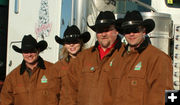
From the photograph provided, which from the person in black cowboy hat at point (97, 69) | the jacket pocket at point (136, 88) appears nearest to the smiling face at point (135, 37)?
the jacket pocket at point (136, 88)

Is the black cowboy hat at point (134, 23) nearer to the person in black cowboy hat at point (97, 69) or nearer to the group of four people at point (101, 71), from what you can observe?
the group of four people at point (101, 71)

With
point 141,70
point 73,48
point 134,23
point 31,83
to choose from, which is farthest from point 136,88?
point 31,83

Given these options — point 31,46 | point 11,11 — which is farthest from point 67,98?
point 11,11

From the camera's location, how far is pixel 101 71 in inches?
139

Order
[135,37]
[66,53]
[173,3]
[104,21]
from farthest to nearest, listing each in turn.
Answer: [173,3], [66,53], [104,21], [135,37]

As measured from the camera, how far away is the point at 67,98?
3797 millimetres

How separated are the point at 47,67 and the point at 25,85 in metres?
0.35

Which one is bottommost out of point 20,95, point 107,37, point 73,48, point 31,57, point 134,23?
point 20,95

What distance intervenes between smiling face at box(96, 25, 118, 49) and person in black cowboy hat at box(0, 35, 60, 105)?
0.98m

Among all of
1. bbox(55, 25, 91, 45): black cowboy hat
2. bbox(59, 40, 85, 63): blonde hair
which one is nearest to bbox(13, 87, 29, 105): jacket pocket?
bbox(59, 40, 85, 63): blonde hair

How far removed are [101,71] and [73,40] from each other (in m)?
0.93

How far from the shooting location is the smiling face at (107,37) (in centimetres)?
362

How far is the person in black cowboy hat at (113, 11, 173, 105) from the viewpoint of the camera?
281cm

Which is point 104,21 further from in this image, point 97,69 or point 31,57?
point 31,57
